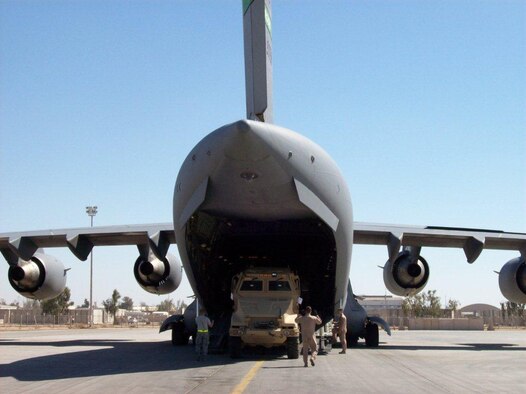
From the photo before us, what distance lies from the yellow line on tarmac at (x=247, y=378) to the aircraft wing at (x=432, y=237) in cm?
704

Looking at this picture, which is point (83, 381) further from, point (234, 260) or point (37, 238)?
point (37, 238)

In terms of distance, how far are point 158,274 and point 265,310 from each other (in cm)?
678

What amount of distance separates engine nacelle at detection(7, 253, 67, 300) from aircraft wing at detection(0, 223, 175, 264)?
0.34m

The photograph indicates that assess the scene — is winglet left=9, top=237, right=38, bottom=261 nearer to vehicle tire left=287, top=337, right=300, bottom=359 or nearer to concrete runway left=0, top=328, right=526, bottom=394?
concrete runway left=0, top=328, right=526, bottom=394

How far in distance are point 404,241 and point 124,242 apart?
921cm

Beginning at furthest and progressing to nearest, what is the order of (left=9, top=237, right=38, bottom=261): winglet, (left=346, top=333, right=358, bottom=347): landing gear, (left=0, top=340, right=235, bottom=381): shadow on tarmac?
(left=346, top=333, right=358, bottom=347): landing gear, (left=9, top=237, right=38, bottom=261): winglet, (left=0, top=340, right=235, bottom=381): shadow on tarmac

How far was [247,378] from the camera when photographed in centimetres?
999

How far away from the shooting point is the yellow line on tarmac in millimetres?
8578

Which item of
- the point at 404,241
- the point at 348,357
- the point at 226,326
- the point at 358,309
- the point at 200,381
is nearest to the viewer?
the point at 200,381

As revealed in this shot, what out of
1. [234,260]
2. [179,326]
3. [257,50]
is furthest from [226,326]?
[257,50]

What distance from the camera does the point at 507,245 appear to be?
21.4m

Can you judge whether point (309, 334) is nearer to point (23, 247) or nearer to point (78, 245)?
point (78, 245)

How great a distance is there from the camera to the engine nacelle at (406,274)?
19578mm

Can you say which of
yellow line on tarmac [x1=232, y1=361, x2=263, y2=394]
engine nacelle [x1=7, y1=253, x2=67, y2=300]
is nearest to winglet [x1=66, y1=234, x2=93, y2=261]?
engine nacelle [x1=7, y1=253, x2=67, y2=300]
